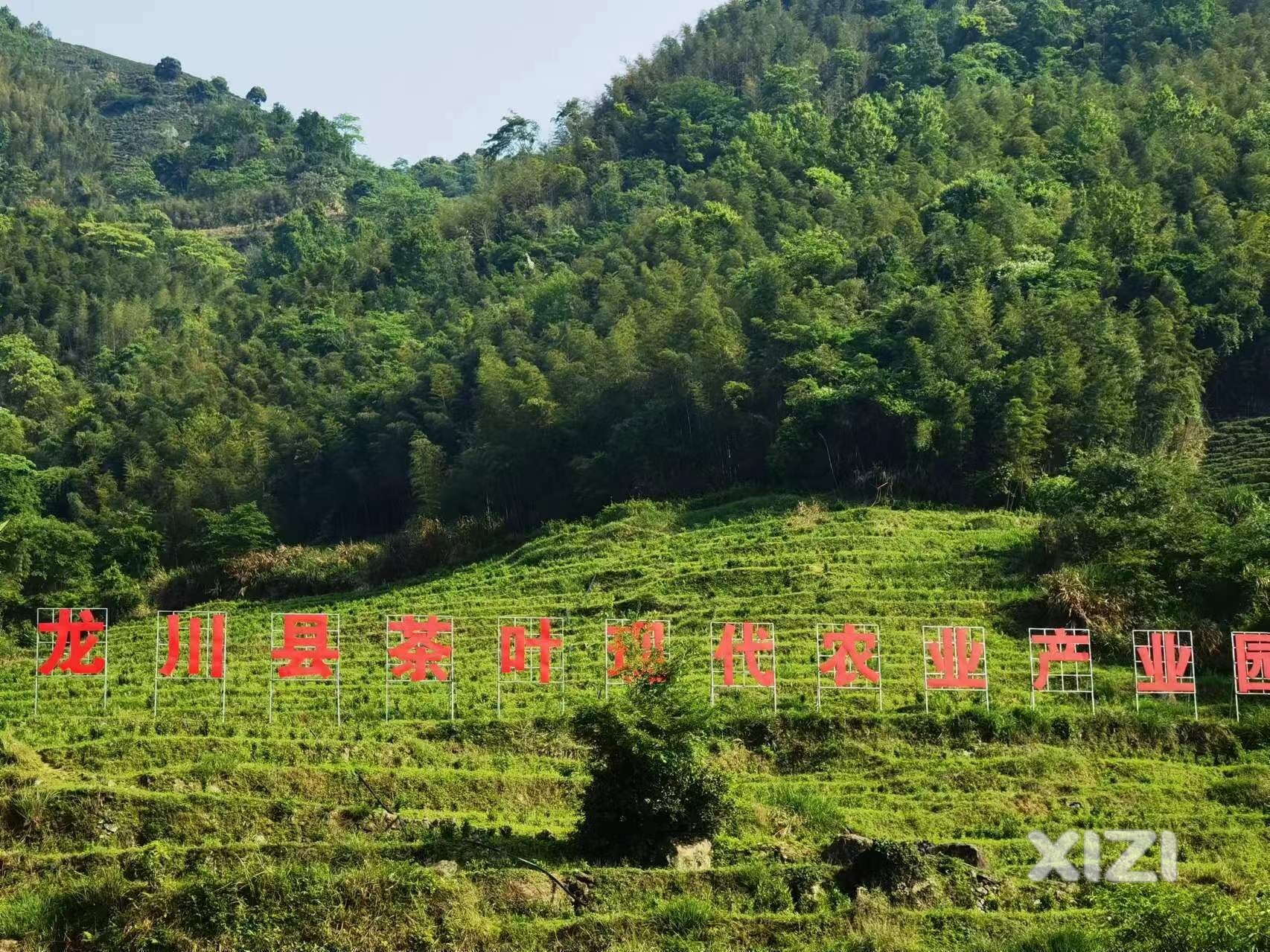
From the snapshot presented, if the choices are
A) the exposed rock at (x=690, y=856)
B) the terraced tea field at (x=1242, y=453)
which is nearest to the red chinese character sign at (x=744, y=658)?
the exposed rock at (x=690, y=856)

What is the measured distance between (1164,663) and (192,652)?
1396 cm

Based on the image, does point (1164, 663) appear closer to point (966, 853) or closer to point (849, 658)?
point (849, 658)

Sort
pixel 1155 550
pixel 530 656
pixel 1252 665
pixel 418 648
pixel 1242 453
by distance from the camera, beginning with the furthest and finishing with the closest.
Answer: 1. pixel 1242 453
2. pixel 1155 550
3. pixel 530 656
4. pixel 1252 665
5. pixel 418 648

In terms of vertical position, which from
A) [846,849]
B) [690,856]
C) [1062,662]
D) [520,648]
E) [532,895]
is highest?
[520,648]

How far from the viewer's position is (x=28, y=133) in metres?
115

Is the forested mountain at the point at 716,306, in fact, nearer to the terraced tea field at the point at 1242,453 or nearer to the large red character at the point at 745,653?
the terraced tea field at the point at 1242,453

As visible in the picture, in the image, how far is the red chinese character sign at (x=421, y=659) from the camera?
23203 mm

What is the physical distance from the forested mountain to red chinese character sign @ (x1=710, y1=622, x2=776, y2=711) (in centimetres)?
1000

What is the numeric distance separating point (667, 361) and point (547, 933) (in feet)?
85.8

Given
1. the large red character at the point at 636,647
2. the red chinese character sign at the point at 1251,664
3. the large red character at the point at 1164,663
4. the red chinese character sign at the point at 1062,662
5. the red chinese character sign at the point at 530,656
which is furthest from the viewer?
the red chinese character sign at the point at 530,656

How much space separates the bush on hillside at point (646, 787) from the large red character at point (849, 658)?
5.08 metres

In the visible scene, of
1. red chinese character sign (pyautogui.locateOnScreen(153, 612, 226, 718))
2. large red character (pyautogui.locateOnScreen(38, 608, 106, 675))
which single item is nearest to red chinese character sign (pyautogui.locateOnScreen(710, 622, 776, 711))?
red chinese character sign (pyautogui.locateOnScreen(153, 612, 226, 718))

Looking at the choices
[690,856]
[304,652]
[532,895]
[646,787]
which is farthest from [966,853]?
[304,652]

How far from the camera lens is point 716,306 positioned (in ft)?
144
